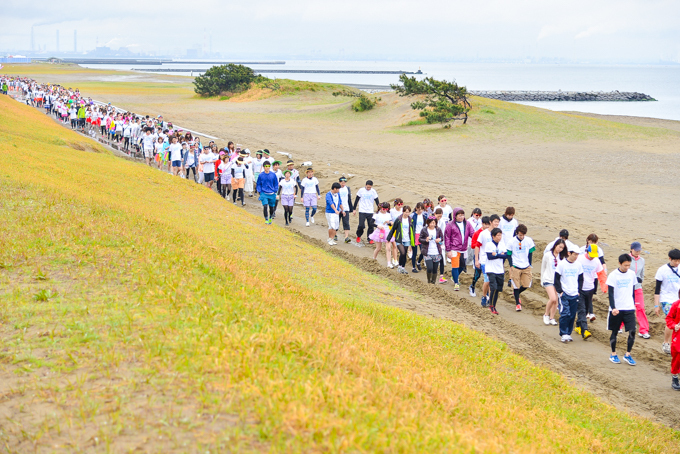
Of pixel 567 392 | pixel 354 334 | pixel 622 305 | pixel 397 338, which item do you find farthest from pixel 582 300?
pixel 354 334

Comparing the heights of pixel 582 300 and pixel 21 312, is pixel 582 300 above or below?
below

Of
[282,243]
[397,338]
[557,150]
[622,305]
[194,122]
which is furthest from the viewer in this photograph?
[194,122]

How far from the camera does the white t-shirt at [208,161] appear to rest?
21125 millimetres

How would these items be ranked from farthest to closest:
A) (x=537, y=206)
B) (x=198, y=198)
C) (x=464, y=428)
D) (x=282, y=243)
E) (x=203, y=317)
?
1. (x=537, y=206)
2. (x=198, y=198)
3. (x=282, y=243)
4. (x=203, y=317)
5. (x=464, y=428)

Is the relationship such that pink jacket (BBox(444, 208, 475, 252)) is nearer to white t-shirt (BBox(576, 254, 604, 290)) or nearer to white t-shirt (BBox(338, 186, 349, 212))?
white t-shirt (BBox(576, 254, 604, 290))

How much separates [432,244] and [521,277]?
210 centimetres

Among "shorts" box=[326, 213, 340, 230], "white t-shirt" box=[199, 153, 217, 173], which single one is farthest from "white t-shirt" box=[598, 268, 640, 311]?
"white t-shirt" box=[199, 153, 217, 173]

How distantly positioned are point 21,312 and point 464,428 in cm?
451

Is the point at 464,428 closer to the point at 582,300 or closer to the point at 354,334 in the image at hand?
the point at 354,334

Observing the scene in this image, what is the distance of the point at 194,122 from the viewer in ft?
143

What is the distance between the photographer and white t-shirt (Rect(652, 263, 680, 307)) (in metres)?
10.0

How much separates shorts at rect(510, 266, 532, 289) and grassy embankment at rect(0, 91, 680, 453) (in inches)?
109

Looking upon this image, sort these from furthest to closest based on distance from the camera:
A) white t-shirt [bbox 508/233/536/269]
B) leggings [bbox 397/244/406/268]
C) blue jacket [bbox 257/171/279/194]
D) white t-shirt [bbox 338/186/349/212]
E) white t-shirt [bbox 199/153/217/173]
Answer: white t-shirt [bbox 199/153/217/173], blue jacket [bbox 257/171/279/194], white t-shirt [bbox 338/186/349/212], leggings [bbox 397/244/406/268], white t-shirt [bbox 508/233/536/269]

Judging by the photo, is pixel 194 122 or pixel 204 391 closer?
pixel 204 391
